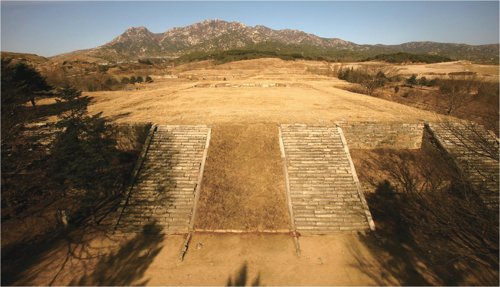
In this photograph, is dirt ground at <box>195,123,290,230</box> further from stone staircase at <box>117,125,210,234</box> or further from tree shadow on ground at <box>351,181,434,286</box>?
tree shadow on ground at <box>351,181,434,286</box>

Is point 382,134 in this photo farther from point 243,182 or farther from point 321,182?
point 243,182

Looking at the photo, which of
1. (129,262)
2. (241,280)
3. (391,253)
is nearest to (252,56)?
(391,253)

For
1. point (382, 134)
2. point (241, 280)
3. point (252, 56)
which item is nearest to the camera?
point (241, 280)

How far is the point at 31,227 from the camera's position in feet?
34.0

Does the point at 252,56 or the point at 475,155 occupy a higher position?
the point at 252,56

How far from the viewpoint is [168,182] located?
38.9 feet

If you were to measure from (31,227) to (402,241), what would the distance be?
587 inches

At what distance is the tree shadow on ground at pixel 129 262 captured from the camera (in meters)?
8.09

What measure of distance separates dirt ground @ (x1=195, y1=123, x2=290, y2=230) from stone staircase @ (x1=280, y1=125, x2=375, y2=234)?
0.61 metres

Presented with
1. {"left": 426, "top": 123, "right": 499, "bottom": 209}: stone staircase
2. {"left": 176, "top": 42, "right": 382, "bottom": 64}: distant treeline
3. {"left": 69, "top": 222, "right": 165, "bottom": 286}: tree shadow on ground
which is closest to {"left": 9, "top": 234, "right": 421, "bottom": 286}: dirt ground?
{"left": 69, "top": 222, "right": 165, "bottom": 286}: tree shadow on ground

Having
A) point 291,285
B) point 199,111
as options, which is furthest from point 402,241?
point 199,111

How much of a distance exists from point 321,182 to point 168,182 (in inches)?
285

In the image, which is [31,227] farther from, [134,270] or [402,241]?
[402,241]

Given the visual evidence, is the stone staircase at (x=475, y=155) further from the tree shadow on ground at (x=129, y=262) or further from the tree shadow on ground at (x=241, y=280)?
the tree shadow on ground at (x=129, y=262)
